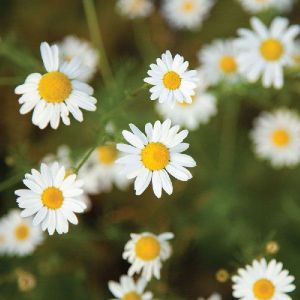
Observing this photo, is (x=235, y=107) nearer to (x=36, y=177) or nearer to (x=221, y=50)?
(x=221, y=50)

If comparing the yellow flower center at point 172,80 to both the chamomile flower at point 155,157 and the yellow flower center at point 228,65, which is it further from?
the yellow flower center at point 228,65

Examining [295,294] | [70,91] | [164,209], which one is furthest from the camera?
[164,209]

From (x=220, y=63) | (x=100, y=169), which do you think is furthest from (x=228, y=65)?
(x=100, y=169)

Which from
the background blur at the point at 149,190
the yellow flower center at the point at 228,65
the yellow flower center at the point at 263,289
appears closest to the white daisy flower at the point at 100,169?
the background blur at the point at 149,190

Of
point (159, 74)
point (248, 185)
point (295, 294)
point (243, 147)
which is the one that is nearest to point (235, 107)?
point (243, 147)

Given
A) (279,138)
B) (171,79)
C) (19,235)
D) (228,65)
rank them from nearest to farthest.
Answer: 1. (171,79)
2. (19,235)
3. (228,65)
4. (279,138)

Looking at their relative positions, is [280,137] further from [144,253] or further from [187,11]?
[144,253]
